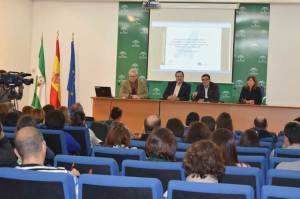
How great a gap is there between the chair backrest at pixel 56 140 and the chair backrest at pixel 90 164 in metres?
1.63

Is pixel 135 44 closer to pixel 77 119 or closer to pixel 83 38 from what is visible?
pixel 83 38

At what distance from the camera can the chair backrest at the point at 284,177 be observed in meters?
3.23

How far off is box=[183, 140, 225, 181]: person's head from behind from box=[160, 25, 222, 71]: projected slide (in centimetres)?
927

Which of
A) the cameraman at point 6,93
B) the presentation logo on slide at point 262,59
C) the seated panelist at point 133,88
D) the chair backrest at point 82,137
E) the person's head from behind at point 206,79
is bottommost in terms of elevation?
the chair backrest at point 82,137

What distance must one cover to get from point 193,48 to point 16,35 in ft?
14.4

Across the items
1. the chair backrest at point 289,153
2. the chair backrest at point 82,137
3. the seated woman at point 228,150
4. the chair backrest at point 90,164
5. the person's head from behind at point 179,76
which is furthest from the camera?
the person's head from behind at point 179,76

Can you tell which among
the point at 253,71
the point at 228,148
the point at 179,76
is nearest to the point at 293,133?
the point at 228,148

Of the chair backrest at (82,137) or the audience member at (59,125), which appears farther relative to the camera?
the chair backrest at (82,137)

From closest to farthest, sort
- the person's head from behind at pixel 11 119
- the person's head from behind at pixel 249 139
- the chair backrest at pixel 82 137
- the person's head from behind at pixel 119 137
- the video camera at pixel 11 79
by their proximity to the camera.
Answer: the person's head from behind at pixel 119 137 → the person's head from behind at pixel 249 139 → the chair backrest at pixel 82 137 → the person's head from behind at pixel 11 119 → the video camera at pixel 11 79

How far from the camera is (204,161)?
2887 mm

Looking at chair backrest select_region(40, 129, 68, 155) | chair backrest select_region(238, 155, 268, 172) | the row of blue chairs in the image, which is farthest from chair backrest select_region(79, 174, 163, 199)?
chair backrest select_region(40, 129, 68, 155)

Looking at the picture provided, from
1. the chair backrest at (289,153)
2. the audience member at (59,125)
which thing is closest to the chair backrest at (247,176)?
the chair backrest at (289,153)

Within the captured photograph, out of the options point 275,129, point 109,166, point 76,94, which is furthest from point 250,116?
point 109,166

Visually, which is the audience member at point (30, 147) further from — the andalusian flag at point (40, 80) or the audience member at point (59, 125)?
the andalusian flag at point (40, 80)
